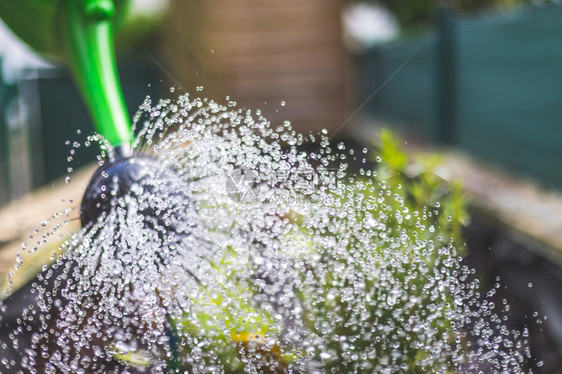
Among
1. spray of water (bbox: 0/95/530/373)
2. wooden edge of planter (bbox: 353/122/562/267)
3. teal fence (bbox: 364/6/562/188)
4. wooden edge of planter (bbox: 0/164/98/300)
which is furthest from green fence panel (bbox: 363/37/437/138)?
spray of water (bbox: 0/95/530/373)

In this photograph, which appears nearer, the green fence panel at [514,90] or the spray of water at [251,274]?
the spray of water at [251,274]

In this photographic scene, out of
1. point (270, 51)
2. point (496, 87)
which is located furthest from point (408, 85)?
point (496, 87)

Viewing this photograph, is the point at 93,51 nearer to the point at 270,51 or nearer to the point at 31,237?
the point at 31,237

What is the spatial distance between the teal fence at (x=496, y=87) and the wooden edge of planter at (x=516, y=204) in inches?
5.3

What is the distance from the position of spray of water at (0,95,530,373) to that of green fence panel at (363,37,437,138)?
495cm

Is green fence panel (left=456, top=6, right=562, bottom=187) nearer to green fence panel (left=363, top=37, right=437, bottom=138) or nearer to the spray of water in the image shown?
green fence panel (left=363, top=37, right=437, bottom=138)

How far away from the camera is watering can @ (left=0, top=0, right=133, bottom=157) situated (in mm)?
1645

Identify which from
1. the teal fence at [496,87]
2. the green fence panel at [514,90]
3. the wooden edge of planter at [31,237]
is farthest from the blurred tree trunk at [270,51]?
the wooden edge of planter at [31,237]

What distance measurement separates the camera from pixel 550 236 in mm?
2424

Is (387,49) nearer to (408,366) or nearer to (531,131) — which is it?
(531,131)

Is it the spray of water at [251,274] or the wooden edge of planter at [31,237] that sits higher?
the wooden edge of planter at [31,237]

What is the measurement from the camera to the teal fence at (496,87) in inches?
151

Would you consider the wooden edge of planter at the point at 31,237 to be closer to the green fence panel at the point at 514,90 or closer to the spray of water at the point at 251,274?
the spray of water at the point at 251,274

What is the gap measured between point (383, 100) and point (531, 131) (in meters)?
6.13
